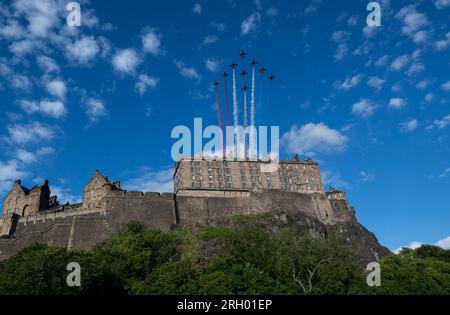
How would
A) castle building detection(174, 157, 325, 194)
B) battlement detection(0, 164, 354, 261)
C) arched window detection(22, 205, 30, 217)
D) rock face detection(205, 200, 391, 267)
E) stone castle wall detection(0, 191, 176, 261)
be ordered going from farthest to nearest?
1. castle building detection(174, 157, 325, 194)
2. arched window detection(22, 205, 30, 217)
3. rock face detection(205, 200, 391, 267)
4. battlement detection(0, 164, 354, 261)
5. stone castle wall detection(0, 191, 176, 261)

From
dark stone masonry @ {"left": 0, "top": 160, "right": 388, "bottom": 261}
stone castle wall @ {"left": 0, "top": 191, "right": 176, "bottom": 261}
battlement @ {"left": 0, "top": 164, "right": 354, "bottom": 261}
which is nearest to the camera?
stone castle wall @ {"left": 0, "top": 191, "right": 176, "bottom": 261}

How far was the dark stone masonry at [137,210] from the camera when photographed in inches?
2215

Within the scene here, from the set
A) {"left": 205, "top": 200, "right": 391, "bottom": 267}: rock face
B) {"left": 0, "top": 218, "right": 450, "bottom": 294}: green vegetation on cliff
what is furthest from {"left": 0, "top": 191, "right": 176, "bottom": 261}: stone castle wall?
{"left": 205, "top": 200, "right": 391, "bottom": 267}: rock face

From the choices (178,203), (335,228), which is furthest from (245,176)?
(335,228)

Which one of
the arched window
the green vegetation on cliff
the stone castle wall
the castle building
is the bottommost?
the green vegetation on cliff

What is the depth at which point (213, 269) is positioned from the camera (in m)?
41.8

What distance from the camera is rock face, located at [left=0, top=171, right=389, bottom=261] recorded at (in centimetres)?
5631

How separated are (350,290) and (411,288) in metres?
11.2

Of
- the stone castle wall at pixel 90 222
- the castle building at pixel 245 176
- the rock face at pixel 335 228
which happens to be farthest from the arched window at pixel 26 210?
the rock face at pixel 335 228

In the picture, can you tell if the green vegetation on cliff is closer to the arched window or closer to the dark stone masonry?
the dark stone masonry

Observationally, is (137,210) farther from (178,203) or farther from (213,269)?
(213,269)

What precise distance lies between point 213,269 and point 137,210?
2351 centimetres

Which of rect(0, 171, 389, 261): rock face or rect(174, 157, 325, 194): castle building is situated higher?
rect(174, 157, 325, 194): castle building

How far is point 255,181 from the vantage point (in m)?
78.3
